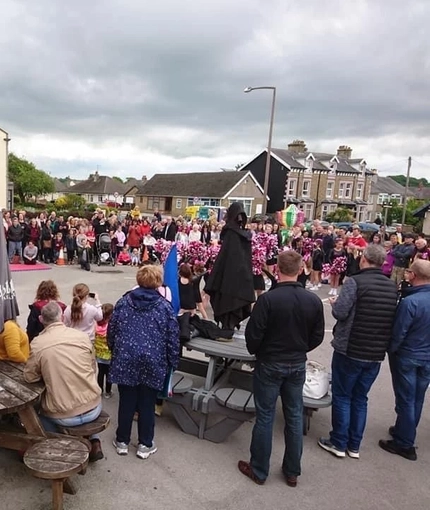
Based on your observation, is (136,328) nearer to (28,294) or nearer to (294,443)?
(294,443)

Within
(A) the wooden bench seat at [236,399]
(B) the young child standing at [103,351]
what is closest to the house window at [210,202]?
(B) the young child standing at [103,351]

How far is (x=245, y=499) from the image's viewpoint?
324 cm

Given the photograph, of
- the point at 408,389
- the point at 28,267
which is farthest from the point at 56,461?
the point at 28,267

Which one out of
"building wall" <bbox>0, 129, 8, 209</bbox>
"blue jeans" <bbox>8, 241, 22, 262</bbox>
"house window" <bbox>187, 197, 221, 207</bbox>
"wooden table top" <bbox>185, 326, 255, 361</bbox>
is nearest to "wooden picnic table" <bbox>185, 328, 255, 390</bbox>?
"wooden table top" <bbox>185, 326, 255, 361</bbox>

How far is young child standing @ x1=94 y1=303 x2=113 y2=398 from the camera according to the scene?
184 inches

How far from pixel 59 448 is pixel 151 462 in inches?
38.8

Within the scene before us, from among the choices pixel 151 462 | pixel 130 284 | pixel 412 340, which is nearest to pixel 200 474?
pixel 151 462

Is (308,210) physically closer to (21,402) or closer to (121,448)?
(121,448)

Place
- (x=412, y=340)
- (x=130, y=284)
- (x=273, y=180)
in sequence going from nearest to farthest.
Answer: (x=412, y=340), (x=130, y=284), (x=273, y=180)

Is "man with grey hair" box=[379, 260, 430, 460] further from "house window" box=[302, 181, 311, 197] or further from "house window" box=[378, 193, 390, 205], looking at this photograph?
"house window" box=[378, 193, 390, 205]

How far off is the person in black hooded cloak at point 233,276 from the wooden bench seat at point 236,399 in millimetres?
769

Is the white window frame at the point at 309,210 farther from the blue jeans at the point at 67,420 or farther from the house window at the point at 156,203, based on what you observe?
the blue jeans at the point at 67,420

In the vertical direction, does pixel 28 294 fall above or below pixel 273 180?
below

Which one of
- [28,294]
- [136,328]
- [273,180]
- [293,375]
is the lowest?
[28,294]
